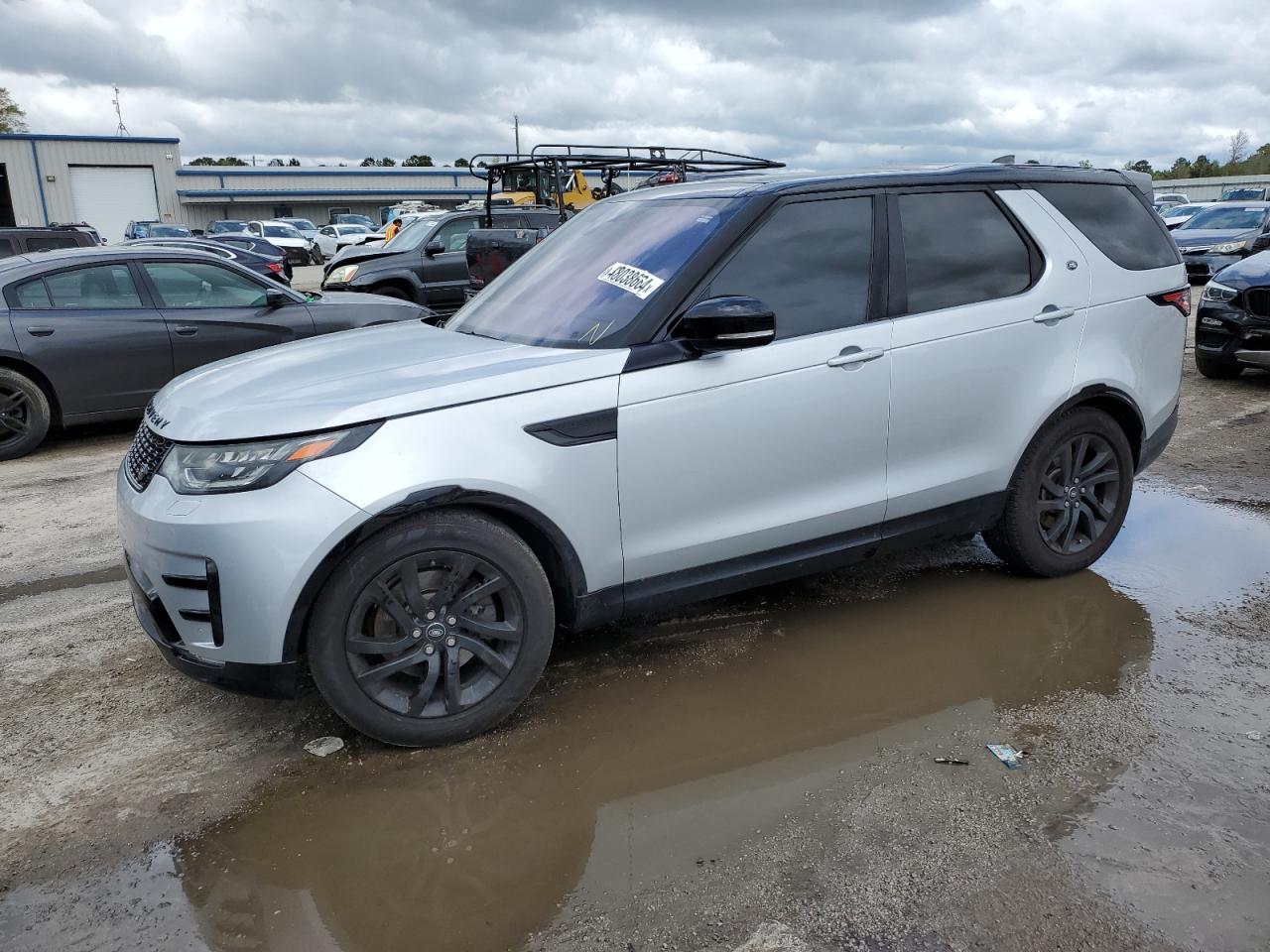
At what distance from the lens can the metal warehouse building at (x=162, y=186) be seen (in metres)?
48.6

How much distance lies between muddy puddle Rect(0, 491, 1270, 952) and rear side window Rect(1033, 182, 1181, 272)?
148 centimetres

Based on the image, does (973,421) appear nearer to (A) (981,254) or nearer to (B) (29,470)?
(A) (981,254)

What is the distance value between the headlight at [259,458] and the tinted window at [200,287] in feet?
19.4

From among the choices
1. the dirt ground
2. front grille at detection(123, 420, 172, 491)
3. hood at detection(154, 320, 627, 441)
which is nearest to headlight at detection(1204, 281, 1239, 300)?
the dirt ground

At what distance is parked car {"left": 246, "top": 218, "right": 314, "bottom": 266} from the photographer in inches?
1346

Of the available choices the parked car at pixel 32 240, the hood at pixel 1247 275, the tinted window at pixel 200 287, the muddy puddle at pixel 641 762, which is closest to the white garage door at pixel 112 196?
the parked car at pixel 32 240

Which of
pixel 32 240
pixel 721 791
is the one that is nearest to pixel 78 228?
pixel 32 240

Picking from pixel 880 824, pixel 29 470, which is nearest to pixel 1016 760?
pixel 880 824

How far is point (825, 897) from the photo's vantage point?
2.54 m

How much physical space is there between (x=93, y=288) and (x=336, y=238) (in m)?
31.8

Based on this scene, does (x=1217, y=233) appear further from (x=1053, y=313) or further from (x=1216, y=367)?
(x=1053, y=313)

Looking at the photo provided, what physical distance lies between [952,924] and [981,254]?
8.89 feet

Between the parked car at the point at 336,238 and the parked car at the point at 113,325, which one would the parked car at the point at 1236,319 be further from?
the parked car at the point at 336,238

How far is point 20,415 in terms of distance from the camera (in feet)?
25.2
